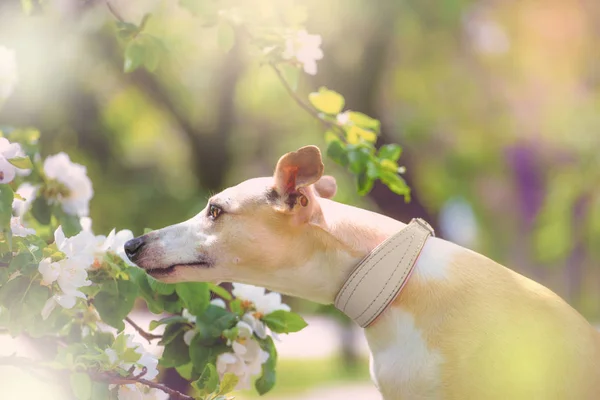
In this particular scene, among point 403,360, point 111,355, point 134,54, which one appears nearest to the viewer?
point 111,355

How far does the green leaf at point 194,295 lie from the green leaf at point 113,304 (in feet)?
0.61

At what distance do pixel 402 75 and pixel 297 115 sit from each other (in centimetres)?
159

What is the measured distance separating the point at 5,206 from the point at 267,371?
118 centimetres

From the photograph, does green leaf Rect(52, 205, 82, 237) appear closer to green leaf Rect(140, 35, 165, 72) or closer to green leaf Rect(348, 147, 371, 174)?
green leaf Rect(140, 35, 165, 72)

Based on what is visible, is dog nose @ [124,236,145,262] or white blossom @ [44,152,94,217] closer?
dog nose @ [124,236,145,262]

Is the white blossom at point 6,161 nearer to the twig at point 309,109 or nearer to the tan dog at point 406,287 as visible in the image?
the tan dog at point 406,287

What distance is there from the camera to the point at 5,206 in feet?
7.45

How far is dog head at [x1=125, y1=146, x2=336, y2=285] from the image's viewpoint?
2.62 m

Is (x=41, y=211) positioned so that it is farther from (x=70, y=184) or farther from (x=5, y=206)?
(x=5, y=206)

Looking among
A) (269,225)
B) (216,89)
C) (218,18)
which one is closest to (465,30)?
(216,89)

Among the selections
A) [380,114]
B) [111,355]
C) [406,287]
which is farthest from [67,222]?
[380,114]

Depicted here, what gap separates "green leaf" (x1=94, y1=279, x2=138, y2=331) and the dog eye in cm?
36

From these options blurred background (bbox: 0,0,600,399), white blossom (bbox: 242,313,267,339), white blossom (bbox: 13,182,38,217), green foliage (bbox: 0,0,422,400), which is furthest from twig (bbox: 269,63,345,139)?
blurred background (bbox: 0,0,600,399)

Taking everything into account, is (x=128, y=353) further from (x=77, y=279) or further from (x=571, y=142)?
(x=571, y=142)
